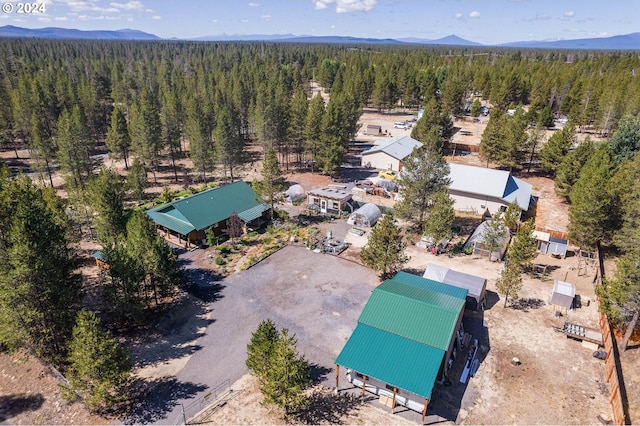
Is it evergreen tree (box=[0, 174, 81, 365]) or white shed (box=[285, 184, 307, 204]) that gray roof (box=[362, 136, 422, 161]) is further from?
evergreen tree (box=[0, 174, 81, 365])

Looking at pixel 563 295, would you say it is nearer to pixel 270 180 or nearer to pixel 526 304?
pixel 526 304

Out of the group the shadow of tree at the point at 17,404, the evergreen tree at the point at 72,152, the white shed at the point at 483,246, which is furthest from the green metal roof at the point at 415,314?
the evergreen tree at the point at 72,152

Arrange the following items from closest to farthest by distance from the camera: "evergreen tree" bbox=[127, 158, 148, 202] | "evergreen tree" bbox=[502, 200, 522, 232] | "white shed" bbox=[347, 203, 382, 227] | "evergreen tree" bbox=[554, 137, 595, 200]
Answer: "evergreen tree" bbox=[502, 200, 522, 232], "white shed" bbox=[347, 203, 382, 227], "evergreen tree" bbox=[554, 137, 595, 200], "evergreen tree" bbox=[127, 158, 148, 202]

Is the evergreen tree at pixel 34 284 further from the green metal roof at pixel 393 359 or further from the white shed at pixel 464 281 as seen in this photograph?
the white shed at pixel 464 281

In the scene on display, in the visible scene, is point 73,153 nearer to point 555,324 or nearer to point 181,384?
point 181,384

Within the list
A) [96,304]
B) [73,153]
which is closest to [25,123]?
[73,153]

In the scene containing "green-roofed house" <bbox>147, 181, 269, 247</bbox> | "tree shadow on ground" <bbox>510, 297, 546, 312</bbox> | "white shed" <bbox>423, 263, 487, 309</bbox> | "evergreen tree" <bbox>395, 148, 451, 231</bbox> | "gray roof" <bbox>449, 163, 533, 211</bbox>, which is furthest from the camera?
"gray roof" <bbox>449, 163, 533, 211</bbox>

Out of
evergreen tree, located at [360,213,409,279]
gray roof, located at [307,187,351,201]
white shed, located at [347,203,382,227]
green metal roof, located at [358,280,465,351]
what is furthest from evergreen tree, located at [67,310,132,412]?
gray roof, located at [307,187,351,201]
